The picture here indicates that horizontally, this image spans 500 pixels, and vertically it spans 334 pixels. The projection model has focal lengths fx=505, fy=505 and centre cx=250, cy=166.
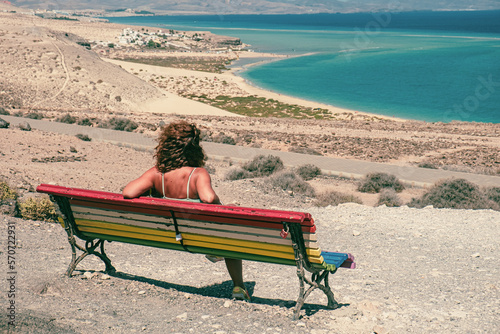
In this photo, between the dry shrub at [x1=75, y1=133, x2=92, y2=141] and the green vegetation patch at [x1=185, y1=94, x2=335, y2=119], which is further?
the green vegetation patch at [x1=185, y1=94, x2=335, y2=119]

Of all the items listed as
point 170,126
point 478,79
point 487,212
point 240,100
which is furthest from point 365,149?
point 478,79

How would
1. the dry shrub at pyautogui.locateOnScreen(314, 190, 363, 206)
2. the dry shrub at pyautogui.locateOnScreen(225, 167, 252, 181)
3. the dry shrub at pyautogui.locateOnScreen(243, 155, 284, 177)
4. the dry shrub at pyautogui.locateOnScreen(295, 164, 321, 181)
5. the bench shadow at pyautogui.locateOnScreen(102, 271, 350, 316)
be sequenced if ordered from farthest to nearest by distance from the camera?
the dry shrub at pyautogui.locateOnScreen(295, 164, 321, 181), the dry shrub at pyautogui.locateOnScreen(243, 155, 284, 177), the dry shrub at pyautogui.locateOnScreen(225, 167, 252, 181), the dry shrub at pyautogui.locateOnScreen(314, 190, 363, 206), the bench shadow at pyautogui.locateOnScreen(102, 271, 350, 316)

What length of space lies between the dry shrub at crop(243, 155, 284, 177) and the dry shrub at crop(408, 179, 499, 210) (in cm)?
466

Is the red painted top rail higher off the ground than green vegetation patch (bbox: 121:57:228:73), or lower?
higher

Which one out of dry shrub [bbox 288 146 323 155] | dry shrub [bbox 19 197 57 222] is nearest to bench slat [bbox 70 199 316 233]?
dry shrub [bbox 19 197 57 222]

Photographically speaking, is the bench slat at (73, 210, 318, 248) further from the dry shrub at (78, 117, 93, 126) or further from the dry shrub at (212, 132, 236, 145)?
the dry shrub at (78, 117, 93, 126)

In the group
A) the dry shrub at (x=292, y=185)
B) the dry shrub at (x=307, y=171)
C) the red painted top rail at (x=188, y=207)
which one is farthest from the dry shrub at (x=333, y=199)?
the red painted top rail at (x=188, y=207)

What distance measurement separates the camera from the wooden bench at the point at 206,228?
397 centimetres

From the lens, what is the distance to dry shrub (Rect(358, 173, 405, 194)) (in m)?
14.2

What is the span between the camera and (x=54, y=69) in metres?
41.1

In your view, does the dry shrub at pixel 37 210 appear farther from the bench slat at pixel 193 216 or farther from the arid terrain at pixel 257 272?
the bench slat at pixel 193 216

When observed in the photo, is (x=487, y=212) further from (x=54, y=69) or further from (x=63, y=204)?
(x=54, y=69)

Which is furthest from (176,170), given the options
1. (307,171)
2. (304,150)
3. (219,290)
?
(304,150)

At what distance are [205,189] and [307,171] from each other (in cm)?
1140
